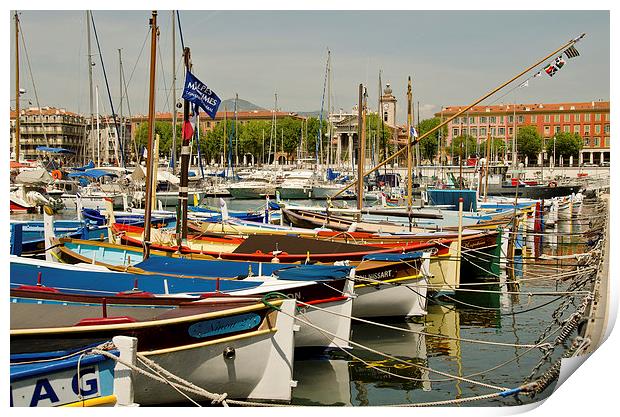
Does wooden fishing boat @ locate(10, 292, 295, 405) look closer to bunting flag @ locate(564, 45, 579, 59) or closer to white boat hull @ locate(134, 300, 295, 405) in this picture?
white boat hull @ locate(134, 300, 295, 405)

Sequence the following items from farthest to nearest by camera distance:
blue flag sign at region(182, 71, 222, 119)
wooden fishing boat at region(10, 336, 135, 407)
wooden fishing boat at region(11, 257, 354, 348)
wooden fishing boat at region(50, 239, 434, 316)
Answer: blue flag sign at region(182, 71, 222, 119) < wooden fishing boat at region(50, 239, 434, 316) < wooden fishing boat at region(11, 257, 354, 348) < wooden fishing boat at region(10, 336, 135, 407)

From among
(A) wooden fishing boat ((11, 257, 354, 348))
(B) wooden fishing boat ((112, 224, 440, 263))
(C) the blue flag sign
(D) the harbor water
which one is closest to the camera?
(A) wooden fishing boat ((11, 257, 354, 348))

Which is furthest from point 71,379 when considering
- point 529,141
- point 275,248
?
point 529,141

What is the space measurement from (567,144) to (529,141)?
6.47 meters

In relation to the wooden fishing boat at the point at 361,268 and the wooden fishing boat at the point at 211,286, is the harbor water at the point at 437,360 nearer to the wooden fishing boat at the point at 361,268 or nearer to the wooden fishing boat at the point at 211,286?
the wooden fishing boat at the point at 361,268

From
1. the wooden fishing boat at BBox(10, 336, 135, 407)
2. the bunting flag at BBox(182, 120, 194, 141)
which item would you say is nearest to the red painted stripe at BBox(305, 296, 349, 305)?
the wooden fishing boat at BBox(10, 336, 135, 407)

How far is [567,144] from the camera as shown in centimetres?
10025

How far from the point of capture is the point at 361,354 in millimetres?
14273

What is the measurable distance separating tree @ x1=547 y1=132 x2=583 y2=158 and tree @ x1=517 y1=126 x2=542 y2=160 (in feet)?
7.60

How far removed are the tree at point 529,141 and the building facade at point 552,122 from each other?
1.34 m

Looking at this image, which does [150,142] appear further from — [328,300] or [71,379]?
[71,379]

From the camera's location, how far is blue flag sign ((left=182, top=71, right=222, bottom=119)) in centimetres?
1478

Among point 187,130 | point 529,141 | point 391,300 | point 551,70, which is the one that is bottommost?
point 391,300
